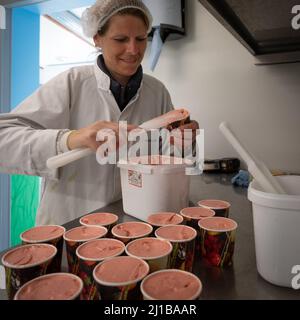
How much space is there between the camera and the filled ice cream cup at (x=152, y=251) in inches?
19.6

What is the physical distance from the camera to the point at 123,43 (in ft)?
3.53

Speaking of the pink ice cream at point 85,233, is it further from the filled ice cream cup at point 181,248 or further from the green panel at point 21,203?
the green panel at point 21,203

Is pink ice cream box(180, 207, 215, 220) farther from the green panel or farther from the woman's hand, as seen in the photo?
the green panel

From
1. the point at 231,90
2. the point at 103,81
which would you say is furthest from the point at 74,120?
the point at 231,90

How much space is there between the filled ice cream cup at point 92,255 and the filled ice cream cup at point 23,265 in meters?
0.06

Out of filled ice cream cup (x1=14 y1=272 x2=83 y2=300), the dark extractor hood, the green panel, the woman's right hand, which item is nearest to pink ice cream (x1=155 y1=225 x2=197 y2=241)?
filled ice cream cup (x1=14 y1=272 x2=83 y2=300)

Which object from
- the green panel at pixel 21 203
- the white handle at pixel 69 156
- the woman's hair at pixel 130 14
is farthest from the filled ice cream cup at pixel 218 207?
the green panel at pixel 21 203

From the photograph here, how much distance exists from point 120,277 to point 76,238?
0.18m

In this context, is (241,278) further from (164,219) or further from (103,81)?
(103,81)

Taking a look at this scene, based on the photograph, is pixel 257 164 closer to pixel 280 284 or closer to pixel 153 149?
pixel 280 284

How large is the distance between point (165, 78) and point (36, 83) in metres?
1.11

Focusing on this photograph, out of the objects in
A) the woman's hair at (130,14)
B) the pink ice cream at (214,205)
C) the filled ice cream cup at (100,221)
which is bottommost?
the filled ice cream cup at (100,221)

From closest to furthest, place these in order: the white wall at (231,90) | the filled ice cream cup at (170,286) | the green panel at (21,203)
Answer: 1. the filled ice cream cup at (170,286)
2. the white wall at (231,90)
3. the green panel at (21,203)
